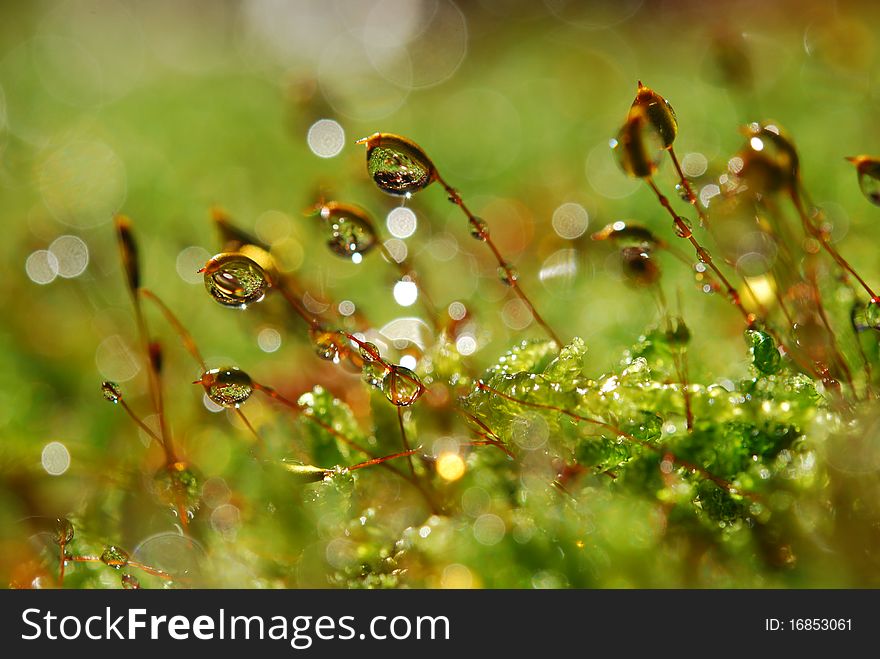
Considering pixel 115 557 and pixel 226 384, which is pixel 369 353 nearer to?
pixel 226 384

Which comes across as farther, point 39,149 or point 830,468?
point 39,149

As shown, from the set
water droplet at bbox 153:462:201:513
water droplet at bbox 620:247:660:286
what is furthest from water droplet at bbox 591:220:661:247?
water droplet at bbox 153:462:201:513

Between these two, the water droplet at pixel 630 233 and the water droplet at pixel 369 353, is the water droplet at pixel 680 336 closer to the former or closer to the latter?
the water droplet at pixel 630 233

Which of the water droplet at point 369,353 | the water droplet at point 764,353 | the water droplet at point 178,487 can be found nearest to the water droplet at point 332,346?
the water droplet at point 369,353

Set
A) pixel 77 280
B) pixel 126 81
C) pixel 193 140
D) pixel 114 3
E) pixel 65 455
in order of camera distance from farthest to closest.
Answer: pixel 114 3 → pixel 126 81 → pixel 193 140 → pixel 77 280 → pixel 65 455

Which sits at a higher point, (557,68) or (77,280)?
(557,68)

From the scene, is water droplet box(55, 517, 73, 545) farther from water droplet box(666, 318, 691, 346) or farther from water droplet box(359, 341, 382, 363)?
water droplet box(666, 318, 691, 346)
